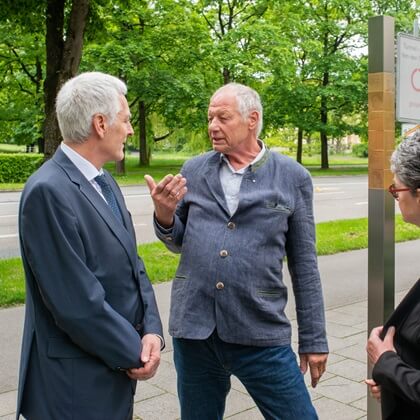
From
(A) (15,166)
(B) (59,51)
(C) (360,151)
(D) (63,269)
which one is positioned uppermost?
(B) (59,51)

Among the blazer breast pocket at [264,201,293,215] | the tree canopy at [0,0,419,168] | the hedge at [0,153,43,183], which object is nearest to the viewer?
the blazer breast pocket at [264,201,293,215]

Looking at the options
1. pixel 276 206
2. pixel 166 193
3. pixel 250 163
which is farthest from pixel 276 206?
pixel 166 193

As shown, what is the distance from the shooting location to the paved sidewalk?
4.00 metres

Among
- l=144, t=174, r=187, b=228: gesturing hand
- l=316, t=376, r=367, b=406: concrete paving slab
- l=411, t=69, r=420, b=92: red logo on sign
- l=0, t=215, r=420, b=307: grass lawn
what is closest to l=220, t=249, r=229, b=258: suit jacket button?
l=144, t=174, r=187, b=228: gesturing hand

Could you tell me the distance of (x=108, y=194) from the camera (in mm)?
2373

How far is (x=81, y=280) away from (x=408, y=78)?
2155 millimetres

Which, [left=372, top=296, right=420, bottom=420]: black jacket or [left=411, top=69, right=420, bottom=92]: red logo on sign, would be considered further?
[left=411, top=69, right=420, bottom=92]: red logo on sign

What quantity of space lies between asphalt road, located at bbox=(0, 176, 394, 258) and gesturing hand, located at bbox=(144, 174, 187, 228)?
7703 mm

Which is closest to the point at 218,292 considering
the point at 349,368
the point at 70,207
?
the point at 70,207

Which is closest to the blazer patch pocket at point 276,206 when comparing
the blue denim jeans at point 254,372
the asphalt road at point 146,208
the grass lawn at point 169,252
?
the blue denim jeans at point 254,372

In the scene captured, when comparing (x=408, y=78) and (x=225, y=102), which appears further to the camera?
(x=408, y=78)

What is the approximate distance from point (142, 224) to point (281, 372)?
10982 millimetres

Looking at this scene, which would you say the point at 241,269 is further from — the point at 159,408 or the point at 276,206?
the point at 159,408

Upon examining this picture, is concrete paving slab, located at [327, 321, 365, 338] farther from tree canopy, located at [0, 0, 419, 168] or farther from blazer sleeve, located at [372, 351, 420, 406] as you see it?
tree canopy, located at [0, 0, 419, 168]
